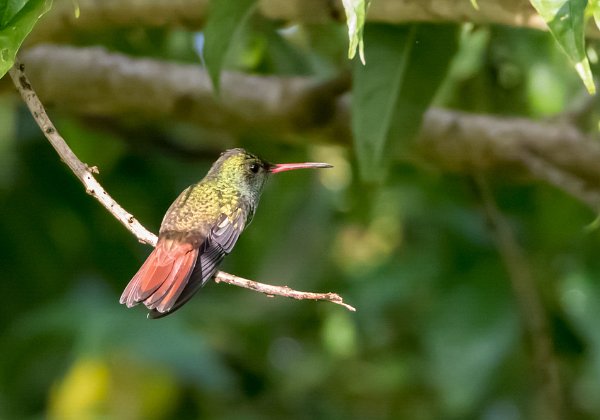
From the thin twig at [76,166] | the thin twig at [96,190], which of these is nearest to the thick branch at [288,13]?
the thin twig at [96,190]

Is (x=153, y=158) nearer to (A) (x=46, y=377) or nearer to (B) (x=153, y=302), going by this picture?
(A) (x=46, y=377)

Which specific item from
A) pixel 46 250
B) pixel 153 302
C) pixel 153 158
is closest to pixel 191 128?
pixel 153 158

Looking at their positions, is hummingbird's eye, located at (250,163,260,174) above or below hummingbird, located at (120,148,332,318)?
below

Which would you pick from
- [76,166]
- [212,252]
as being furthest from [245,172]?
[76,166]

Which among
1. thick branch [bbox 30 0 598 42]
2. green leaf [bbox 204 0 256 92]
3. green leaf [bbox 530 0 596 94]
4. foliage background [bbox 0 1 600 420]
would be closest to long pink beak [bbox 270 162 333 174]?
green leaf [bbox 204 0 256 92]

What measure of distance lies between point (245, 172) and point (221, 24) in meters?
Result: 0.47

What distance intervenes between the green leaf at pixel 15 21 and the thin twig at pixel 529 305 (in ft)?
10.9

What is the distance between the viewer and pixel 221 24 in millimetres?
3469

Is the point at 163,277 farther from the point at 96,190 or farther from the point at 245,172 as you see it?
the point at 245,172

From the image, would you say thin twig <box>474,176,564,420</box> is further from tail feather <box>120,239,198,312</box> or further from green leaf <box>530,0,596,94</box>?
green leaf <box>530,0,596,94</box>

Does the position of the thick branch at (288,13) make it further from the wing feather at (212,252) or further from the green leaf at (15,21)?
the green leaf at (15,21)

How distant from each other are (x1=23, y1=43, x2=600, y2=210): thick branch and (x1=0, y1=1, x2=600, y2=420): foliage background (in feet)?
0.35

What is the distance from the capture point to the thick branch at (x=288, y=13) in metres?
3.34

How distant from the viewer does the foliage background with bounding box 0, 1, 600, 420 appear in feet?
18.0
